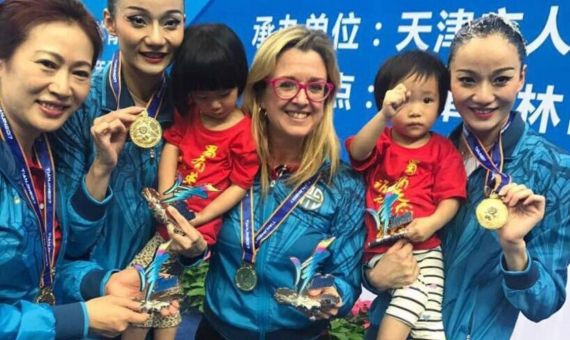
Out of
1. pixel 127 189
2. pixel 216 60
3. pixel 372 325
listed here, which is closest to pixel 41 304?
pixel 127 189

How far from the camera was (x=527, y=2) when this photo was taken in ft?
13.1

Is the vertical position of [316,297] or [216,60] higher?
[216,60]

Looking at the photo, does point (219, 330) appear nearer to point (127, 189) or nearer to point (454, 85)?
point (127, 189)

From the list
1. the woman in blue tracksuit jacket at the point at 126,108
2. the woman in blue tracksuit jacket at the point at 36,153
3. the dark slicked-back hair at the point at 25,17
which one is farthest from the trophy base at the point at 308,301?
the dark slicked-back hair at the point at 25,17

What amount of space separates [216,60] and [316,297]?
3.09ft

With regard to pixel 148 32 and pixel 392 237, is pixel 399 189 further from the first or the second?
pixel 148 32

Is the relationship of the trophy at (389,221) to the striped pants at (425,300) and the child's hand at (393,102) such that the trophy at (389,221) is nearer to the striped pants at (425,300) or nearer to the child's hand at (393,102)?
the striped pants at (425,300)

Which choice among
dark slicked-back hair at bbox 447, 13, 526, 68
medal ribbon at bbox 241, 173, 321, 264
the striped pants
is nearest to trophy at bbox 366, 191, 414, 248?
the striped pants

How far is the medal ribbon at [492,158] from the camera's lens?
7.48ft

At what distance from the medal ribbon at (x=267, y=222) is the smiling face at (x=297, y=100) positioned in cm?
20

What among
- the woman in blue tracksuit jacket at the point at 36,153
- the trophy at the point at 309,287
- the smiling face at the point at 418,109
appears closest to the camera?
the woman in blue tracksuit jacket at the point at 36,153

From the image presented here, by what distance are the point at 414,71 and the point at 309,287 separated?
0.91m

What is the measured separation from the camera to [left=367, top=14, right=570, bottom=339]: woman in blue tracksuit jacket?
2273mm

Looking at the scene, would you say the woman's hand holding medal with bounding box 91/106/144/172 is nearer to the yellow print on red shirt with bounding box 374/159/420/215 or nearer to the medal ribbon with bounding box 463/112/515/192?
the yellow print on red shirt with bounding box 374/159/420/215
